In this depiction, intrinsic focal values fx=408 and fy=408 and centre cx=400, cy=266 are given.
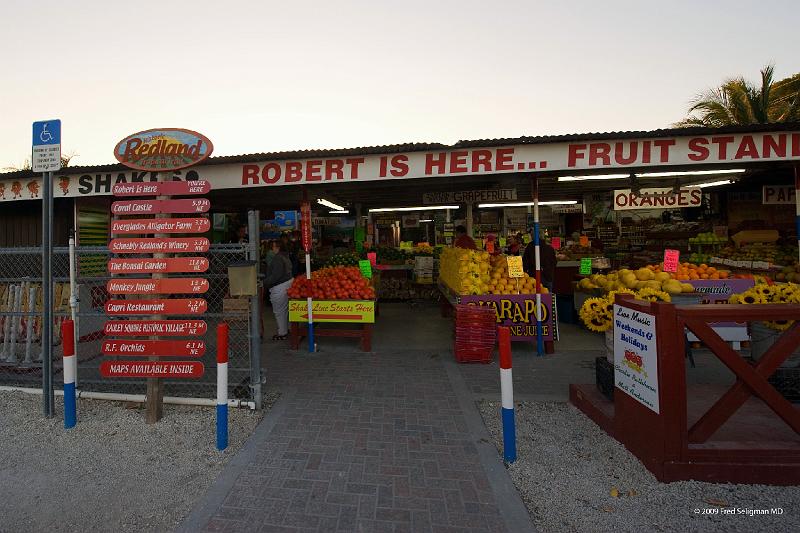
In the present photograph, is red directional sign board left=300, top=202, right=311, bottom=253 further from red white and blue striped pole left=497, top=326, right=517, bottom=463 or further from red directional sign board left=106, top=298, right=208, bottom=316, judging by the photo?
red white and blue striped pole left=497, top=326, right=517, bottom=463

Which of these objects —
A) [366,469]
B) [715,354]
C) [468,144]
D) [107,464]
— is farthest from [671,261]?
[107,464]

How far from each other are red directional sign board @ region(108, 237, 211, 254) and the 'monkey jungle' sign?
5.43 ft

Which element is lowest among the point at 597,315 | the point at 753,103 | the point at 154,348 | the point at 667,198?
the point at 154,348

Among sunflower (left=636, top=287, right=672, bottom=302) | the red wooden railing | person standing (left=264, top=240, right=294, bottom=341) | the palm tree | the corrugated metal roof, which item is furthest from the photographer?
the palm tree

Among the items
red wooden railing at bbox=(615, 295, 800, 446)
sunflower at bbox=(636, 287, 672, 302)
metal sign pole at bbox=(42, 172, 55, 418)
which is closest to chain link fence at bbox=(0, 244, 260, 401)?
metal sign pole at bbox=(42, 172, 55, 418)

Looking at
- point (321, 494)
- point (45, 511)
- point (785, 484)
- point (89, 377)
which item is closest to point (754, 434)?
point (785, 484)

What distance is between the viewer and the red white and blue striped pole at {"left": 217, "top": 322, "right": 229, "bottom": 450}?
3.81 m

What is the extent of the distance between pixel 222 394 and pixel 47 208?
3.08 m

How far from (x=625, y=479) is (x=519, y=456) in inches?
Answer: 33.0

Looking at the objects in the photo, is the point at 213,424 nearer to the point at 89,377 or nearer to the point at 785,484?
the point at 89,377

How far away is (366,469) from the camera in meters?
3.43

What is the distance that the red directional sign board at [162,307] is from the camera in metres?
4.50

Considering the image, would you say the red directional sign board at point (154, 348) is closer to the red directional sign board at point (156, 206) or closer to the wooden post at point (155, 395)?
the wooden post at point (155, 395)

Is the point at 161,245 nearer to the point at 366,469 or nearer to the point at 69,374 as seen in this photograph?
the point at 69,374
